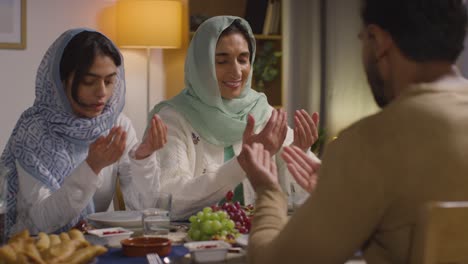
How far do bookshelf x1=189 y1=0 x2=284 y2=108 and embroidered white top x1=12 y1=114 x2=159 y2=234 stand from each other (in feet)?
7.14

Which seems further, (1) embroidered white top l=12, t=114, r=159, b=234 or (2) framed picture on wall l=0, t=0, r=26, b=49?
(2) framed picture on wall l=0, t=0, r=26, b=49

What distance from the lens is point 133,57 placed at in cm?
444

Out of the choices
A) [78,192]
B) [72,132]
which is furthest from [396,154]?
[72,132]

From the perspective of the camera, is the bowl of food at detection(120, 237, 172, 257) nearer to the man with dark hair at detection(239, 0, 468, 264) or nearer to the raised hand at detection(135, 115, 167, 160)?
the man with dark hair at detection(239, 0, 468, 264)

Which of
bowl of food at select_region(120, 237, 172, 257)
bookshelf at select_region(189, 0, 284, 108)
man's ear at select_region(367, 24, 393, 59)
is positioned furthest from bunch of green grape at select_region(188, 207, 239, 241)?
bookshelf at select_region(189, 0, 284, 108)

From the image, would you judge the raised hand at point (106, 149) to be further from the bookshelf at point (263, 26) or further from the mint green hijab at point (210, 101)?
the bookshelf at point (263, 26)

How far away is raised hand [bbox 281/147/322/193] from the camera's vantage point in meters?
1.65

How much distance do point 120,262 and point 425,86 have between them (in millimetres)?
833

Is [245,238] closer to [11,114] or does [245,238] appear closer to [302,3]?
[11,114]

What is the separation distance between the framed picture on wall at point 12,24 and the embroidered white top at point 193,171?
167 cm

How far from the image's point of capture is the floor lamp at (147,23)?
13.4 ft

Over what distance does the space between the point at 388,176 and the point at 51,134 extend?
1.55m

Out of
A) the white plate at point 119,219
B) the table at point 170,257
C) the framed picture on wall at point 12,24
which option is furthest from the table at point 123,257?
the framed picture on wall at point 12,24

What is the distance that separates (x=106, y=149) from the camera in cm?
208
